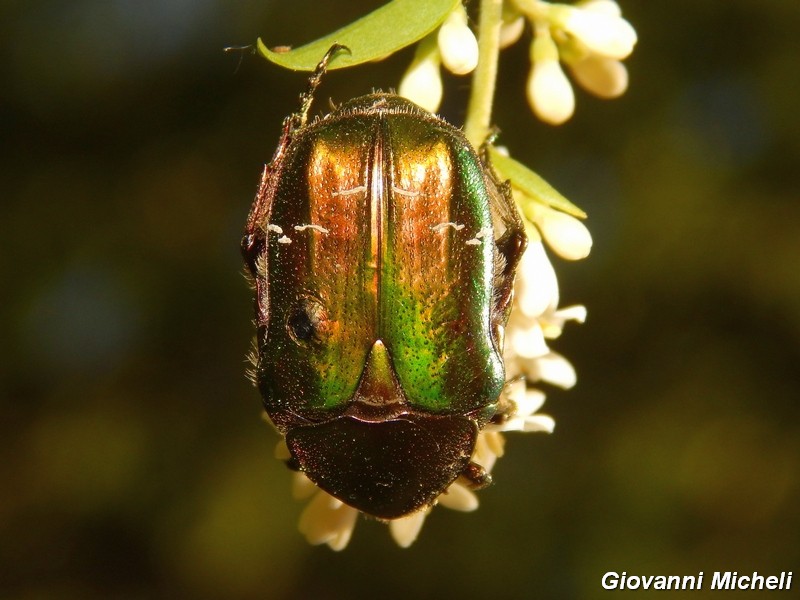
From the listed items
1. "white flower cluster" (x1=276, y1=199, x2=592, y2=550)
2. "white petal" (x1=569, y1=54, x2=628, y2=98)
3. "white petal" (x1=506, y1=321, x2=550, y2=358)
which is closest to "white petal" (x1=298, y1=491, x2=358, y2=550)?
"white flower cluster" (x1=276, y1=199, x2=592, y2=550)

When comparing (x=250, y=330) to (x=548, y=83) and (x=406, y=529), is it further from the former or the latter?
(x=548, y=83)

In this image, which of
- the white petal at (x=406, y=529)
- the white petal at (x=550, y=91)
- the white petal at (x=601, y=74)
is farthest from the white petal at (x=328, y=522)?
the white petal at (x=601, y=74)

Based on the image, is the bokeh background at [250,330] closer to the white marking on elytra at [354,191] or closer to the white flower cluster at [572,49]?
the white flower cluster at [572,49]

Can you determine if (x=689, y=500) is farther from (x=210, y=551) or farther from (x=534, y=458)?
(x=210, y=551)

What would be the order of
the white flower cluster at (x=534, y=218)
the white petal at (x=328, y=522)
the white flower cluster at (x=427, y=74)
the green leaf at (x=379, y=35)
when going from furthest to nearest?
1. the white petal at (x=328, y=522)
2. the white flower cluster at (x=427, y=74)
3. the white flower cluster at (x=534, y=218)
4. the green leaf at (x=379, y=35)

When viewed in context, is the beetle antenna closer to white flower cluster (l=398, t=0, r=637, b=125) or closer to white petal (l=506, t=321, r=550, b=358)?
white flower cluster (l=398, t=0, r=637, b=125)

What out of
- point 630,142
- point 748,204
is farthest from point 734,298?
point 630,142
